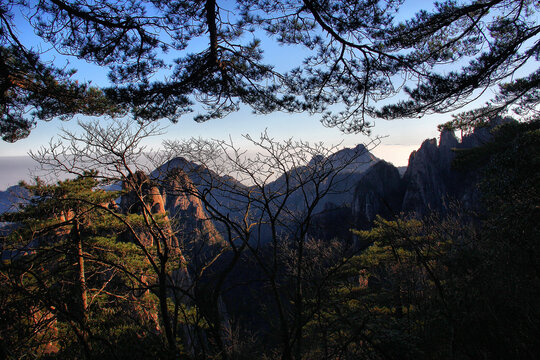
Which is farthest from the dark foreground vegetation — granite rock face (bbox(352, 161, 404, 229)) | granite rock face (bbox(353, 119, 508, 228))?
granite rock face (bbox(352, 161, 404, 229))

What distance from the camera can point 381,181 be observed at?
29.2 metres

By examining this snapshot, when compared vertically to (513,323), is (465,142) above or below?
above

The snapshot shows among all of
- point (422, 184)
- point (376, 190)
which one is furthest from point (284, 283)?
point (376, 190)

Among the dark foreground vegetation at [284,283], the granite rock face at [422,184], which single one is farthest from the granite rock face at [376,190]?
the dark foreground vegetation at [284,283]

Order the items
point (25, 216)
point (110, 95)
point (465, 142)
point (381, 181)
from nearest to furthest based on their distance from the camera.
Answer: point (110, 95), point (25, 216), point (465, 142), point (381, 181)

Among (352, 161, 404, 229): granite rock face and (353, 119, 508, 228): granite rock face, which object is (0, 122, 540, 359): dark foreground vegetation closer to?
(353, 119, 508, 228): granite rock face

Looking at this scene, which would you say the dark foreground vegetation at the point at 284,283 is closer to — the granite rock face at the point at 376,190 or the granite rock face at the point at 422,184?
the granite rock face at the point at 422,184

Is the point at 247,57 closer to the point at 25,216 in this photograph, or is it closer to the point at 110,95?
the point at 110,95

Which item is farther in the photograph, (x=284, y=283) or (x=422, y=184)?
(x=422, y=184)

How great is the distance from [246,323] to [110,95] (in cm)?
2198

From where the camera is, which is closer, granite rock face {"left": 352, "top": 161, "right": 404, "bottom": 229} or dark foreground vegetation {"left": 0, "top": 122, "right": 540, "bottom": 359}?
dark foreground vegetation {"left": 0, "top": 122, "right": 540, "bottom": 359}

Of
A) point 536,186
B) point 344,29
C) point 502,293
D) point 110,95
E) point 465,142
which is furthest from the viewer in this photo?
point 465,142

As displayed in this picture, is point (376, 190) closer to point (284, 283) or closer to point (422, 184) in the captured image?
point (422, 184)

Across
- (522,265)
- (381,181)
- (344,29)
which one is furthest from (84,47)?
(381,181)
